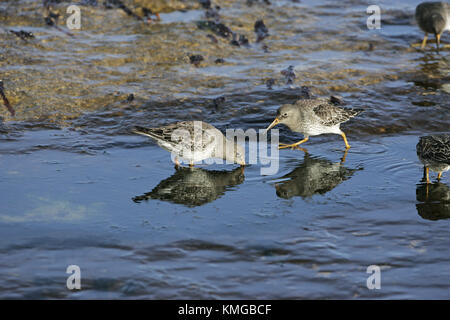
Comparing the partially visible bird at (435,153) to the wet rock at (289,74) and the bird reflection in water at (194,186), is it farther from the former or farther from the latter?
the wet rock at (289,74)

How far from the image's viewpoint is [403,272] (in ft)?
22.0

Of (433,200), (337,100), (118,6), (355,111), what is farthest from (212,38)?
(433,200)

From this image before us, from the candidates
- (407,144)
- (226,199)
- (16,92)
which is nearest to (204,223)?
(226,199)

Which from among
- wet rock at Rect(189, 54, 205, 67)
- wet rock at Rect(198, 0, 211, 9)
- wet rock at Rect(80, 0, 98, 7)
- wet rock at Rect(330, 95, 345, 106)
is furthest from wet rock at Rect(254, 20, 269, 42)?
wet rock at Rect(80, 0, 98, 7)

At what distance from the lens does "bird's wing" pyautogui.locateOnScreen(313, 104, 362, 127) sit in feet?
33.9

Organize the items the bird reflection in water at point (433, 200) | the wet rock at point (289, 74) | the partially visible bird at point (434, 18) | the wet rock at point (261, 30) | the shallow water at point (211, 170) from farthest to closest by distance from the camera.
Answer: the wet rock at point (261, 30)
the partially visible bird at point (434, 18)
the wet rock at point (289, 74)
the bird reflection in water at point (433, 200)
the shallow water at point (211, 170)

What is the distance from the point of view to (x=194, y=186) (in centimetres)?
902

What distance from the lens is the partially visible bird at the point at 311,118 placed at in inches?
406

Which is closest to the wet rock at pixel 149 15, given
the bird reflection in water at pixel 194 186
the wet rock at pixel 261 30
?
the wet rock at pixel 261 30

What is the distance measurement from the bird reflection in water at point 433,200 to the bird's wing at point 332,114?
2.10m

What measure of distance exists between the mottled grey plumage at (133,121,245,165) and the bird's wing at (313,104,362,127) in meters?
1.65
